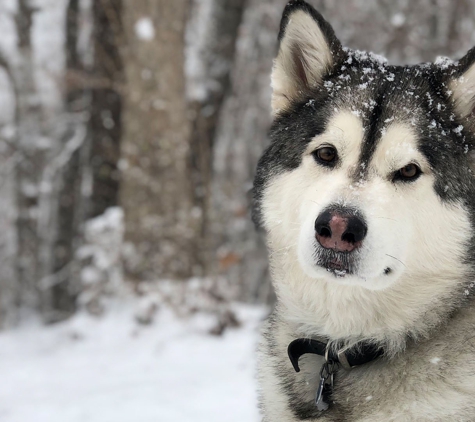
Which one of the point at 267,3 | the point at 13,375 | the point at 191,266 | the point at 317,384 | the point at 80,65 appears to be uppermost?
the point at 267,3

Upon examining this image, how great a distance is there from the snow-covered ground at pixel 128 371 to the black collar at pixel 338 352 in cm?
182

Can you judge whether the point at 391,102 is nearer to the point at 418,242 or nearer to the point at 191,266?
the point at 418,242

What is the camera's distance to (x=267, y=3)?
11352 millimetres

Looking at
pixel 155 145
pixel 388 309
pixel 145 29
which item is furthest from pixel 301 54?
pixel 145 29

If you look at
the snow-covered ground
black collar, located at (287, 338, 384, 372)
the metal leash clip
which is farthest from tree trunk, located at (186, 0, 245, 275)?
the metal leash clip

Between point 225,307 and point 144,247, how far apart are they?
1.25 meters

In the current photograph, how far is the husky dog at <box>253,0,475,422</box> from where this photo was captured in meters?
2.46

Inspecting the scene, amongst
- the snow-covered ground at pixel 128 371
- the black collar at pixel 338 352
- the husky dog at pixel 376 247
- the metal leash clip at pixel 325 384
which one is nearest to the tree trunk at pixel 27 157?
the snow-covered ground at pixel 128 371

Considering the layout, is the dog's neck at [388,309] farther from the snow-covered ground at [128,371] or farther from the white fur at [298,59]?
the snow-covered ground at [128,371]

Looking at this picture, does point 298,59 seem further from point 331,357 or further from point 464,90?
point 331,357

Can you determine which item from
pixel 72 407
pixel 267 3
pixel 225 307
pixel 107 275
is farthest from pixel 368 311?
pixel 267 3

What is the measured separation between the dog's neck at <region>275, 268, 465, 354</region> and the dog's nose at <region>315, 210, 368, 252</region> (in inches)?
13.7

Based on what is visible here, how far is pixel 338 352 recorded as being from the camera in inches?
106

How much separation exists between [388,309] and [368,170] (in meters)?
0.63
